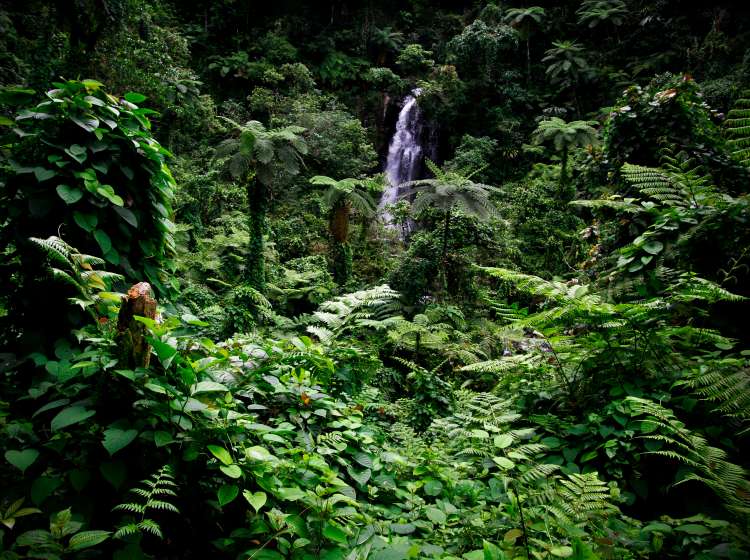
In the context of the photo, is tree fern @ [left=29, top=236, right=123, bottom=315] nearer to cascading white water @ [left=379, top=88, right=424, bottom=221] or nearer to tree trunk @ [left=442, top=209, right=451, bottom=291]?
tree trunk @ [left=442, top=209, right=451, bottom=291]

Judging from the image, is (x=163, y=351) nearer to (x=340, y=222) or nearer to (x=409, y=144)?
(x=340, y=222)

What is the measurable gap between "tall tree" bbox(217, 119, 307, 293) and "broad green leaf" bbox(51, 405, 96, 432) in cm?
746

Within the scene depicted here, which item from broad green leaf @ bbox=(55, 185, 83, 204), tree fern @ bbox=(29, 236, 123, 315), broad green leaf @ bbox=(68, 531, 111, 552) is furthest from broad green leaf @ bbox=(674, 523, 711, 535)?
broad green leaf @ bbox=(55, 185, 83, 204)

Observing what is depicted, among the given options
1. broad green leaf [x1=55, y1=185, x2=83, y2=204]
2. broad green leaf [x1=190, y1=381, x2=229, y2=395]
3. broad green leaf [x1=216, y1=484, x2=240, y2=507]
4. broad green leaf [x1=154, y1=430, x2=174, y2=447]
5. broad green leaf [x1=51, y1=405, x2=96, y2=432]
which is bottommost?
broad green leaf [x1=216, y1=484, x2=240, y2=507]

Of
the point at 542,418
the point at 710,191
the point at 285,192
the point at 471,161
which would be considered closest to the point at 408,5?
the point at 471,161

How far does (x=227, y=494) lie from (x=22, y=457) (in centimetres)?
57

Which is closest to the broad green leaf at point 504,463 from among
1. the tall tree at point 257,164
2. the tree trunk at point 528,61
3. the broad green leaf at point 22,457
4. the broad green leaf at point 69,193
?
the broad green leaf at point 22,457

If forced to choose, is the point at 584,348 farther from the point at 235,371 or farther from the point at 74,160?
the point at 74,160

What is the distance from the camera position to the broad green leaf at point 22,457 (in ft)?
3.50

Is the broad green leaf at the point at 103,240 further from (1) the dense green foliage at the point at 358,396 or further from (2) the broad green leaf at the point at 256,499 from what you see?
(2) the broad green leaf at the point at 256,499

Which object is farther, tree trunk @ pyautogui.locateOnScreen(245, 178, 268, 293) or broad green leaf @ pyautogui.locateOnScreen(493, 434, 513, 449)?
tree trunk @ pyautogui.locateOnScreen(245, 178, 268, 293)

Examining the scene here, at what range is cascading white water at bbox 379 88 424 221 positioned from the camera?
16438mm

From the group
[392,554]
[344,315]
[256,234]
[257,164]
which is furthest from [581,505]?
[257,164]

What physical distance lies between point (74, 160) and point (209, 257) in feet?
27.2
